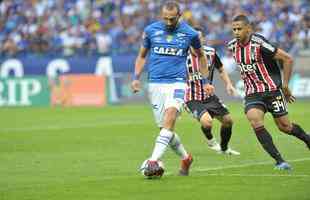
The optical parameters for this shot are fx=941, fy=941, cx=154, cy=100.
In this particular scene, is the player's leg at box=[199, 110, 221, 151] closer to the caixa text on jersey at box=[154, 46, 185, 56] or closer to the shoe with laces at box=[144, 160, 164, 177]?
the caixa text on jersey at box=[154, 46, 185, 56]

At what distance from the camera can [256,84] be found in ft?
44.4

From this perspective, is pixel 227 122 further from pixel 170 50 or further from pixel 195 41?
pixel 170 50

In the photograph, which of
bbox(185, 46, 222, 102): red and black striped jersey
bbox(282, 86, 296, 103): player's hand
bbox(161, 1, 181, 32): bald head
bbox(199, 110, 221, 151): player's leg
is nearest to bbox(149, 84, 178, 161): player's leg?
bbox(161, 1, 181, 32): bald head

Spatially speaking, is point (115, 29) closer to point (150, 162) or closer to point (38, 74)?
point (38, 74)

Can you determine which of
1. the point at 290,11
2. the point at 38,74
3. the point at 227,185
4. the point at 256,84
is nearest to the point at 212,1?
the point at 290,11

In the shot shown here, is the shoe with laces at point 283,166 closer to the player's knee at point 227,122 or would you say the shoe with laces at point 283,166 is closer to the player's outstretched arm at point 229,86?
the player's outstretched arm at point 229,86

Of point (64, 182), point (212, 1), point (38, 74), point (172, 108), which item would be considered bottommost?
point (38, 74)

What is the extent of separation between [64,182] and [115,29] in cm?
2359

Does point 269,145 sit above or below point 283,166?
above

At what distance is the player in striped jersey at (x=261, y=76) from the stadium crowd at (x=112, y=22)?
17.7 m

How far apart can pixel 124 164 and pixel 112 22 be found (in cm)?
2212

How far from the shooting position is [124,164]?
47.4 feet

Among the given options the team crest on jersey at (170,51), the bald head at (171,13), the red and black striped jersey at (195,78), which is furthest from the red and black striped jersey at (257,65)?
the red and black striped jersey at (195,78)

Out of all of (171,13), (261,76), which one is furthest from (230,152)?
(171,13)
